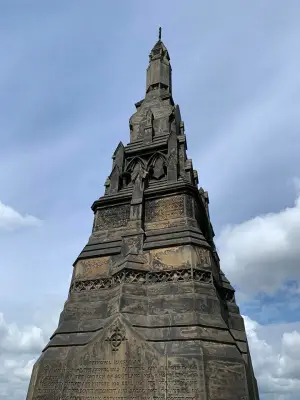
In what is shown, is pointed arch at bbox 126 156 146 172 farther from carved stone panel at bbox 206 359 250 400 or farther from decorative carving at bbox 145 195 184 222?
carved stone panel at bbox 206 359 250 400

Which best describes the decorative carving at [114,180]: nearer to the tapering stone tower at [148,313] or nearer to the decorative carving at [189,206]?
the tapering stone tower at [148,313]

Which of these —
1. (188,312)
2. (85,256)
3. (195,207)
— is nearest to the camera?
(188,312)

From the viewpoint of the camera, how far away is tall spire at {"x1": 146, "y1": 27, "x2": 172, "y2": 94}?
2105cm

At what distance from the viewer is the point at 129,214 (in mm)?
12688

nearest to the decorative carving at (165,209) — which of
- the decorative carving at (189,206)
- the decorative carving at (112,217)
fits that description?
the decorative carving at (189,206)

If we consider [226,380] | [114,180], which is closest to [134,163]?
[114,180]

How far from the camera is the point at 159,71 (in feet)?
71.0

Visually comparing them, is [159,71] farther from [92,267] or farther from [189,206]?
[92,267]

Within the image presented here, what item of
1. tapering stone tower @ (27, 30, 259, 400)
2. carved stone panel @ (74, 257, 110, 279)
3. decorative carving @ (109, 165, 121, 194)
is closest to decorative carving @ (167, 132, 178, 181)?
tapering stone tower @ (27, 30, 259, 400)

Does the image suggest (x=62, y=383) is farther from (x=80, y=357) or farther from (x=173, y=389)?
(x=173, y=389)

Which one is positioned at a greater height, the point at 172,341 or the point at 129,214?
the point at 129,214

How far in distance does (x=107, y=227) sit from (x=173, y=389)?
6660mm

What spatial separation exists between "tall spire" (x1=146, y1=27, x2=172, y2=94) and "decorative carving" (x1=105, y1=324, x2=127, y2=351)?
1556 cm

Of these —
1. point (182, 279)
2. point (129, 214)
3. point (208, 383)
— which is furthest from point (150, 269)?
point (208, 383)
